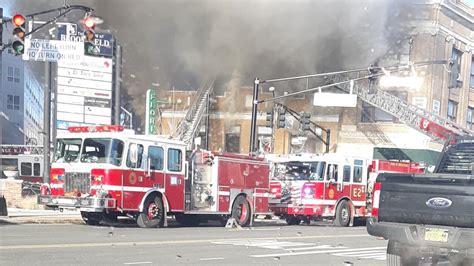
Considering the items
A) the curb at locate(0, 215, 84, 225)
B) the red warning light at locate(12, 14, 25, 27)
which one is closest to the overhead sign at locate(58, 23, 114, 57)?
the red warning light at locate(12, 14, 25, 27)

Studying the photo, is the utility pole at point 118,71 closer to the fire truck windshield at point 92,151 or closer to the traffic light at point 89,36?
the traffic light at point 89,36

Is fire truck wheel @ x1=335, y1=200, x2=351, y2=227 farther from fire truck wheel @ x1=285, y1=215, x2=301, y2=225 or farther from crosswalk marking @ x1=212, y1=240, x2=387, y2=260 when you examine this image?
crosswalk marking @ x1=212, y1=240, x2=387, y2=260

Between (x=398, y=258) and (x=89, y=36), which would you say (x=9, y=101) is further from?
(x=398, y=258)

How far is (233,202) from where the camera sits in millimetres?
15805

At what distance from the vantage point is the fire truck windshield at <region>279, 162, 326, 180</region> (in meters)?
17.7

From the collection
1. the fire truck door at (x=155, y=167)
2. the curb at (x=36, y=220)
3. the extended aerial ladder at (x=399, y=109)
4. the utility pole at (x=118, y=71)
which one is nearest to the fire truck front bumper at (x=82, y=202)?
the fire truck door at (x=155, y=167)

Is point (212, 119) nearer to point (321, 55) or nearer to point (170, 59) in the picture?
point (321, 55)

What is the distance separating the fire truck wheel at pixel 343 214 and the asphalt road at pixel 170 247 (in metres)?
4.22

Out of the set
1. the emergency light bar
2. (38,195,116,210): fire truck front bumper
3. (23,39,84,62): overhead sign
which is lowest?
(38,195,116,210): fire truck front bumper

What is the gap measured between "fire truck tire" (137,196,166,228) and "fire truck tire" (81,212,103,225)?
3.99 feet

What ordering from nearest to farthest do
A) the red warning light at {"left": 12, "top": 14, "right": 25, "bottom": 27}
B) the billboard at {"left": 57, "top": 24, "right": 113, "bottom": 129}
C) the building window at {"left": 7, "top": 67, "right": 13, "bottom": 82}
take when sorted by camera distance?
the red warning light at {"left": 12, "top": 14, "right": 25, "bottom": 27} → the billboard at {"left": 57, "top": 24, "right": 113, "bottom": 129} → the building window at {"left": 7, "top": 67, "right": 13, "bottom": 82}

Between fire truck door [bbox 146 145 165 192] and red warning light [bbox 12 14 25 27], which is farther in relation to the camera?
fire truck door [bbox 146 145 165 192]

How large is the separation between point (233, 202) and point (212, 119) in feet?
52.1

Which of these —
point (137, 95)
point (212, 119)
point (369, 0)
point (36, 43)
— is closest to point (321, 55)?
point (369, 0)
